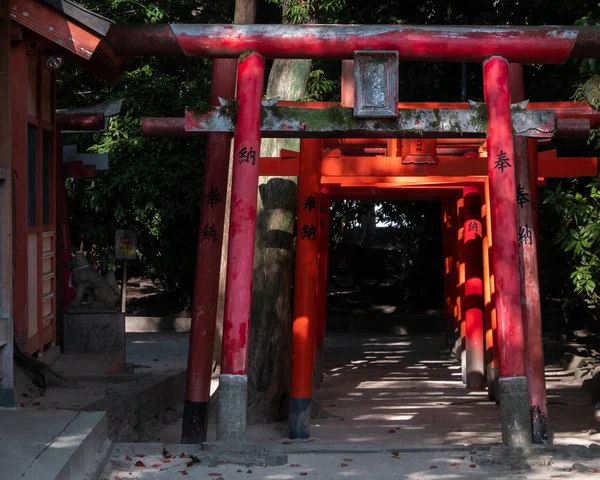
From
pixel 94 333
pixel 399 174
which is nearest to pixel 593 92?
pixel 399 174

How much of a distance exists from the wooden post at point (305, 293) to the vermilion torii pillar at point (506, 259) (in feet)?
7.38

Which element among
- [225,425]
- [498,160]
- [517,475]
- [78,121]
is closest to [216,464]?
[225,425]

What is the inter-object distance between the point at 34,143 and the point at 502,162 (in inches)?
202

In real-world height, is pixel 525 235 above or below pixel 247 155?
below

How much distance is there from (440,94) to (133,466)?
1294 centimetres

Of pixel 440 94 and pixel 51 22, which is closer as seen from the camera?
pixel 51 22

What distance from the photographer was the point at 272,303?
10.8 meters

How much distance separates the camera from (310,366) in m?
9.01

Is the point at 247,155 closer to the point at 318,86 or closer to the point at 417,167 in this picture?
the point at 417,167

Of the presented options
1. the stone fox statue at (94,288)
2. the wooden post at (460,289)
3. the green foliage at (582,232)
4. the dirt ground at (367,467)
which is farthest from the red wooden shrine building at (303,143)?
the wooden post at (460,289)

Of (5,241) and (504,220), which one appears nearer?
(5,241)

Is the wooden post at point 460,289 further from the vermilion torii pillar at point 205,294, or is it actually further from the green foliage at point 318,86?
the vermilion torii pillar at point 205,294

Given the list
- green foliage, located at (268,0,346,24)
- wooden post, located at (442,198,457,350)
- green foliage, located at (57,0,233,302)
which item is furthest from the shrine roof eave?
green foliage, located at (57,0,233,302)

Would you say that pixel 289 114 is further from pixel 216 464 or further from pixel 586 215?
pixel 586 215
